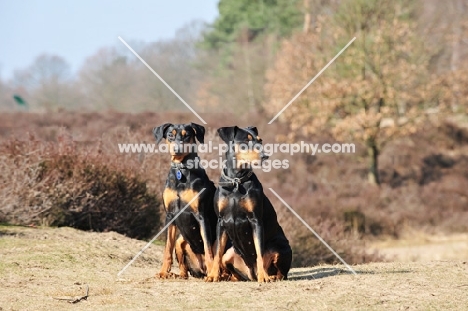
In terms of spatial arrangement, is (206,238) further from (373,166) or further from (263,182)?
(373,166)

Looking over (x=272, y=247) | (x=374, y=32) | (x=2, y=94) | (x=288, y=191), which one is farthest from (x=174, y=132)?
(x=2, y=94)

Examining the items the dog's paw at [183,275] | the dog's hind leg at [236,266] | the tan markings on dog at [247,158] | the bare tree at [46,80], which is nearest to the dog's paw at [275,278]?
the dog's hind leg at [236,266]

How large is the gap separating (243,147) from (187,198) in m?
0.94

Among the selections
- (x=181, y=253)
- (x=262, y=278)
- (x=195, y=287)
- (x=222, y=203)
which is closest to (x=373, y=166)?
(x=181, y=253)

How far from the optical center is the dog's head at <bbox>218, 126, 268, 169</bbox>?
8422mm

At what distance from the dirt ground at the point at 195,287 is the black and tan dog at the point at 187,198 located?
0.50 m

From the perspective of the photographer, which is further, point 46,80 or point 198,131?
point 46,80

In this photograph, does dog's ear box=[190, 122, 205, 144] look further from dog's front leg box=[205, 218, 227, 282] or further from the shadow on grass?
the shadow on grass

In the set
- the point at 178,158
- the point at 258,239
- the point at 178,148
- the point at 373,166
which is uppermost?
the point at 373,166

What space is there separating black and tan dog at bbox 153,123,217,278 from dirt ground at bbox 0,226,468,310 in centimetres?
50

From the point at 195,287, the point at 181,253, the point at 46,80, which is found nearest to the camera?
the point at 195,287

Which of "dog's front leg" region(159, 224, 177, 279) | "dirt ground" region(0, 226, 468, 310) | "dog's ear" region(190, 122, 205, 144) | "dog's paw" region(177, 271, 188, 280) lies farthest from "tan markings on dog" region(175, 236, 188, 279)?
"dog's ear" region(190, 122, 205, 144)

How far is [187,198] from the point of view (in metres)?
8.81

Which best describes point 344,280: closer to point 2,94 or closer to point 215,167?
point 215,167
